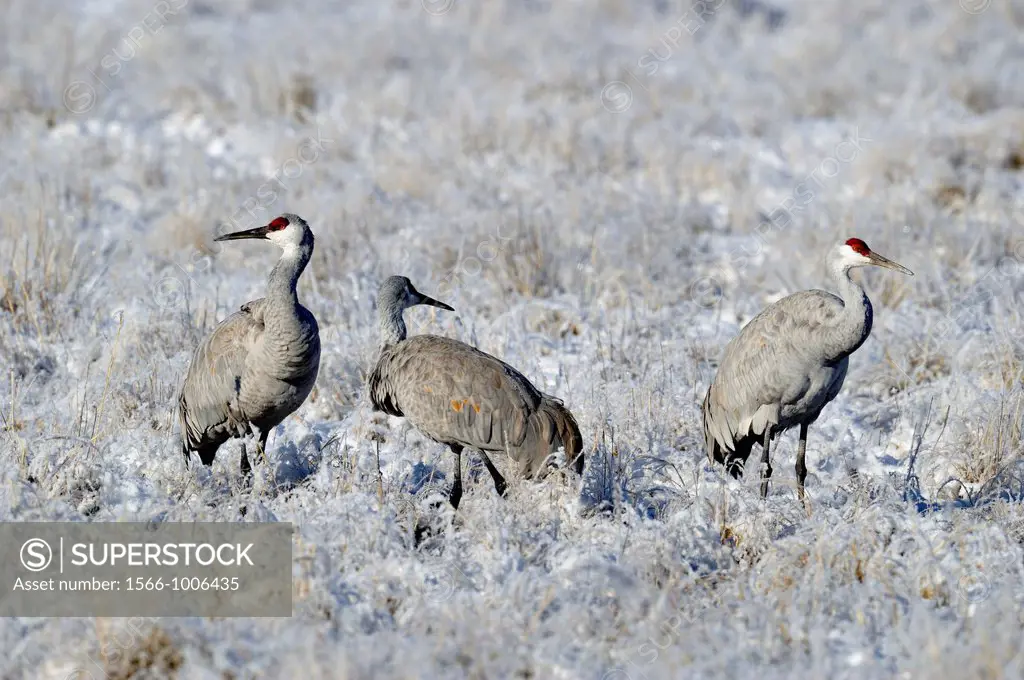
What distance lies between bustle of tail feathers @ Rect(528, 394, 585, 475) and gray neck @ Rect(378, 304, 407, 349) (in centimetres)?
87

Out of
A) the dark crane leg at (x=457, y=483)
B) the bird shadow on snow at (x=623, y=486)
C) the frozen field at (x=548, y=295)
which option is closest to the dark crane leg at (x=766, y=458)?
the frozen field at (x=548, y=295)

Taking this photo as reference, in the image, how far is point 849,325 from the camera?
4.87m

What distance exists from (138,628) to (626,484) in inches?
85.4

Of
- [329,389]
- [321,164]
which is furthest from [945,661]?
[321,164]

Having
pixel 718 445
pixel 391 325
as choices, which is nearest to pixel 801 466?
pixel 718 445

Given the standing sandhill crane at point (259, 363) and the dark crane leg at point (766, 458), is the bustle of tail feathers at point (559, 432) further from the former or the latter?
the standing sandhill crane at point (259, 363)

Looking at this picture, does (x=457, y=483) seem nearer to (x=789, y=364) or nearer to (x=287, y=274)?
(x=287, y=274)

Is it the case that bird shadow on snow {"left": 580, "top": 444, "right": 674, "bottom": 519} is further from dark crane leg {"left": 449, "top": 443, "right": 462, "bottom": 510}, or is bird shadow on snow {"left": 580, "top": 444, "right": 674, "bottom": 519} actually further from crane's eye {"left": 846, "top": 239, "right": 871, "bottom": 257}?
crane's eye {"left": 846, "top": 239, "right": 871, "bottom": 257}

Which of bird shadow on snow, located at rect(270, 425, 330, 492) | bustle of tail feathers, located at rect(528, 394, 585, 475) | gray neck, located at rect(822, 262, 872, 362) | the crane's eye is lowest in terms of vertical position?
bird shadow on snow, located at rect(270, 425, 330, 492)

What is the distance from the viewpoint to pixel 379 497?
4758 mm

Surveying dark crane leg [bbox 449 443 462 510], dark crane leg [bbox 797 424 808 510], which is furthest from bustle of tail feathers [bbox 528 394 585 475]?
dark crane leg [bbox 797 424 808 510]

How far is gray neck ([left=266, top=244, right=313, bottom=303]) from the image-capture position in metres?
4.86

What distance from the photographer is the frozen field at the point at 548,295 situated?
4.01 meters

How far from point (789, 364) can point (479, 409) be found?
4.62 ft
